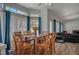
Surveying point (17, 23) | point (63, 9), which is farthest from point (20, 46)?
point (63, 9)

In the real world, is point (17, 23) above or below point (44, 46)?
above

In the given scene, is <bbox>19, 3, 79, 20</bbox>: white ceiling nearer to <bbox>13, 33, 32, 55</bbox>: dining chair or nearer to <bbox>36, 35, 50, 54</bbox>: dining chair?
<bbox>36, 35, 50, 54</bbox>: dining chair

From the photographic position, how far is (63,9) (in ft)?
11.3

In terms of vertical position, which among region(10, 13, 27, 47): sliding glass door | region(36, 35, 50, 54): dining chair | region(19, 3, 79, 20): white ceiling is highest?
region(19, 3, 79, 20): white ceiling

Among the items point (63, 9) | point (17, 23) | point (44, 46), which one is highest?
point (63, 9)

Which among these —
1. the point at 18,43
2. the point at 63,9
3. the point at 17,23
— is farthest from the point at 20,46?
A: the point at 63,9

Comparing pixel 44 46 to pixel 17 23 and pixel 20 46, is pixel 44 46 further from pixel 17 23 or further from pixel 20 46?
pixel 17 23

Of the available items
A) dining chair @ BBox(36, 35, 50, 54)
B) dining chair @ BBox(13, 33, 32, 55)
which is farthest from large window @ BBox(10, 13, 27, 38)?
dining chair @ BBox(36, 35, 50, 54)

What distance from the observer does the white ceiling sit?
3396 millimetres

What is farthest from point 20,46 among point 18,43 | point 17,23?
point 17,23

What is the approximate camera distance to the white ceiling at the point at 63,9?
340cm

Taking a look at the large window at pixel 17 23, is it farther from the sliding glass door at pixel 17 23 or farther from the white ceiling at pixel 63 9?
the white ceiling at pixel 63 9

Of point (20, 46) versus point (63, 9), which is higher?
point (63, 9)

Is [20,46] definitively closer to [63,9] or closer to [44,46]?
[44,46]
